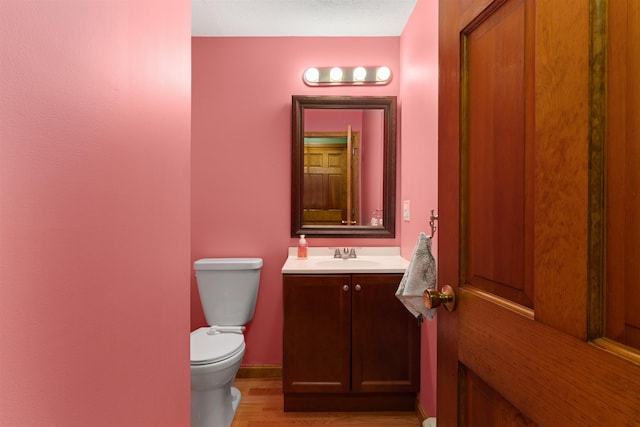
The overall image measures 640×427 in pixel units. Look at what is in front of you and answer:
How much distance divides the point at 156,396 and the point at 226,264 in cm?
126

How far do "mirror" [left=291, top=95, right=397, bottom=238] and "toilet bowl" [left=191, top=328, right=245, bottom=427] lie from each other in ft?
2.81

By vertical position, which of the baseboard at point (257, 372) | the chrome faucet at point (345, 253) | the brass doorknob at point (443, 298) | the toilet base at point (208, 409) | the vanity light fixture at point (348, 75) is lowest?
the baseboard at point (257, 372)

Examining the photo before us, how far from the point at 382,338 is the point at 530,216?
1520 millimetres

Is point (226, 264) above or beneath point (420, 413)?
above

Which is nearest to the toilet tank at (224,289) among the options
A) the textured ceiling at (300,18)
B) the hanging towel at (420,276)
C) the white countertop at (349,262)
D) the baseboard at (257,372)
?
the white countertop at (349,262)

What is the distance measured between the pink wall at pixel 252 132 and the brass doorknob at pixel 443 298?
155cm

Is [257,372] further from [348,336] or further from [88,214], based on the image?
[88,214]

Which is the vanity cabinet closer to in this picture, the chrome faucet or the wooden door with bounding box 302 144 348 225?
the chrome faucet

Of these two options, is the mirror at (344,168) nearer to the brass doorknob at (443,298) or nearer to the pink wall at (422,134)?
the pink wall at (422,134)

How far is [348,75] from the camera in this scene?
2.39 metres

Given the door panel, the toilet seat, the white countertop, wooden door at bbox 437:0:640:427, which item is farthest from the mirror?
the door panel

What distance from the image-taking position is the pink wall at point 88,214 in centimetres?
54

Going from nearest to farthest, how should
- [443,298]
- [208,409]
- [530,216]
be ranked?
[530,216] → [443,298] → [208,409]

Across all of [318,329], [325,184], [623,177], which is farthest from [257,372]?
[623,177]
